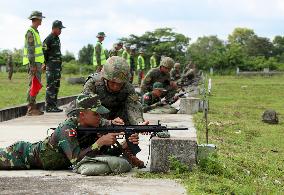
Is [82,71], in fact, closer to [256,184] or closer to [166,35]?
[166,35]

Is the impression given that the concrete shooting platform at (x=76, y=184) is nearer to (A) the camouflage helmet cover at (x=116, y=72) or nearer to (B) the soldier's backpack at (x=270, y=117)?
(A) the camouflage helmet cover at (x=116, y=72)

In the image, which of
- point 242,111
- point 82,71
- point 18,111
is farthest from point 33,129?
point 82,71

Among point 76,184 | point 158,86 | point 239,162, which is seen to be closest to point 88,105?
point 76,184

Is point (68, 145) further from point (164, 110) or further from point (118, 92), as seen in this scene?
point (164, 110)

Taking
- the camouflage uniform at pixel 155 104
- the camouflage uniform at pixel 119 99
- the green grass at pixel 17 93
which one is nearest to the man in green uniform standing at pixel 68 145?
the camouflage uniform at pixel 119 99

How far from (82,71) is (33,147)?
55229 millimetres

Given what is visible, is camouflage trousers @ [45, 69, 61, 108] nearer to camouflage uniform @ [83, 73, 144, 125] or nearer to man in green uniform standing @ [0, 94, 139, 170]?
camouflage uniform @ [83, 73, 144, 125]

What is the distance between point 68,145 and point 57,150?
199 millimetres

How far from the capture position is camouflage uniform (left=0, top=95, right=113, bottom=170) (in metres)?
7.00

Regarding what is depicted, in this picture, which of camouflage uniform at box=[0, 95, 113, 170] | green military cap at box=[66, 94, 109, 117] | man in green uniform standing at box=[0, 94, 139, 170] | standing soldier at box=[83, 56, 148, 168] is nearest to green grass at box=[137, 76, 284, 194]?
man in green uniform standing at box=[0, 94, 139, 170]

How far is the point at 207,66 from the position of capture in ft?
251

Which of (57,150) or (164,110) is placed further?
(164,110)

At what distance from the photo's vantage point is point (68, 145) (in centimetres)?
698

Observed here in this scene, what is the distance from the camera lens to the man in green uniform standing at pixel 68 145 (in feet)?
23.0
